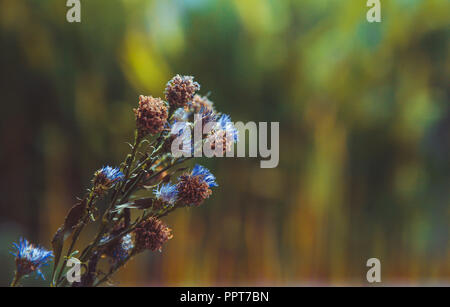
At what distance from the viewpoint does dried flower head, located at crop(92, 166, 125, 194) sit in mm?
278

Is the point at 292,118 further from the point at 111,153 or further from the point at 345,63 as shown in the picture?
the point at 111,153

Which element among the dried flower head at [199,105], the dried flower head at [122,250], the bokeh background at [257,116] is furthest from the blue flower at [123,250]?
the bokeh background at [257,116]

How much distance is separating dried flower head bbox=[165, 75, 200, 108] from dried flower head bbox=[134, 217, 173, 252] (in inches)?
3.1

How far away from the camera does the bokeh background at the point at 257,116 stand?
1.09 metres

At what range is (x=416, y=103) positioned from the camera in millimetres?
1133

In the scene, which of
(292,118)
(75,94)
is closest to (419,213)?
(292,118)

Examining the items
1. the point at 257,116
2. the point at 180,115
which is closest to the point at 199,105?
the point at 180,115

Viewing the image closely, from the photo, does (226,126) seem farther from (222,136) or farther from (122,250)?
(122,250)

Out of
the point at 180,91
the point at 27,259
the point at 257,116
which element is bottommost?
the point at 27,259

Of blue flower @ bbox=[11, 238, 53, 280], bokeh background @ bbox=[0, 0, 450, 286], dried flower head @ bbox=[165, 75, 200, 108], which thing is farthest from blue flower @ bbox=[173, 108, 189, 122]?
bokeh background @ bbox=[0, 0, 450, 286]

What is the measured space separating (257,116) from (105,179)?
84 centimetres

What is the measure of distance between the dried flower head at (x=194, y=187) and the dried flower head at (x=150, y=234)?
0.02 m

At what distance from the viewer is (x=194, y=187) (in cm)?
28

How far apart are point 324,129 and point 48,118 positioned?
71 centimetres
